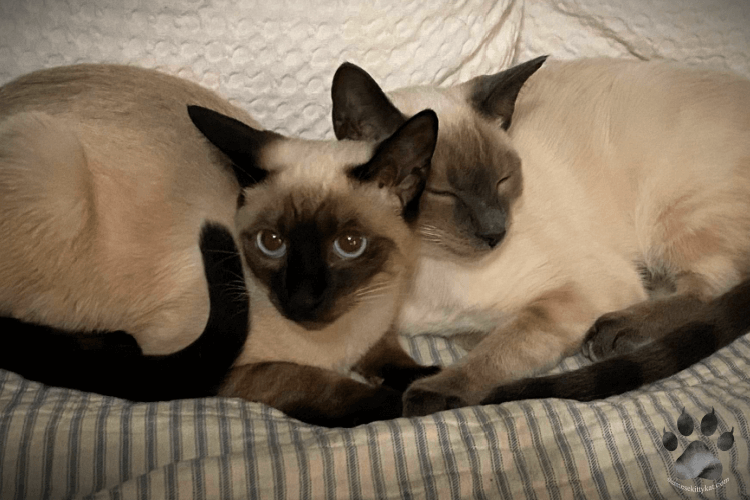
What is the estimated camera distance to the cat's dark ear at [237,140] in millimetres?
1216

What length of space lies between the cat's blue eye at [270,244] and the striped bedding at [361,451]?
303mm

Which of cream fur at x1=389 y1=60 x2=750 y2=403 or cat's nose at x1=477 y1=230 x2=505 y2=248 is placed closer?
cat's nose at x1=477 y1=230 x2=505 y2=248

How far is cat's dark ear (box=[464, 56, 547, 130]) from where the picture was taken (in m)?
1.44

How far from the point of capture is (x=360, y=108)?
1.37 meters

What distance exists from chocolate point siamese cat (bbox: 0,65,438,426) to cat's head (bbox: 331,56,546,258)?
0.06 meters

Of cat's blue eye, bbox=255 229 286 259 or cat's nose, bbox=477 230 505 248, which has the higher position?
cat's blue eye, bbox=255 229 286 259

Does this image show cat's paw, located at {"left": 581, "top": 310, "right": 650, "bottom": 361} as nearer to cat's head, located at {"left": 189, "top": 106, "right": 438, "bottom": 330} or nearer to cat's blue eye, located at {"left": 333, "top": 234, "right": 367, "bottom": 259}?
cat's head, located at {"left": 189, "top": 106, "right": 438, "bottom": 330}

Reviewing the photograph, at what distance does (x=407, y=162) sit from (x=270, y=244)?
31cm

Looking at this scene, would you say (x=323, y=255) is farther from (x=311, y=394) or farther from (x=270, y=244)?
(x=311, y=394)

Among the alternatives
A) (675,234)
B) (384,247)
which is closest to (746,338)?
(675,234)

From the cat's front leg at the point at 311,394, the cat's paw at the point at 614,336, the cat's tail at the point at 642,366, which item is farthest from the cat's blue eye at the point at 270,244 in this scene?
the cat's paw at the point at 614,336

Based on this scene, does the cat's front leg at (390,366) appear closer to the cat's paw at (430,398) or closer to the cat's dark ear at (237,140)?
the cat's paw at (430,398)

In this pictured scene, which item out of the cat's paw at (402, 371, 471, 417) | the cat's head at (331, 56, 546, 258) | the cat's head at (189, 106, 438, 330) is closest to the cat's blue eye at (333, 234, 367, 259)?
Answer: the cat's head at (189, 106, 438, 330)

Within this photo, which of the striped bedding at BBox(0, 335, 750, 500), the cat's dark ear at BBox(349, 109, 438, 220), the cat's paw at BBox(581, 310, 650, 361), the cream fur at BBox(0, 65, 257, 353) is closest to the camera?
the striped bedding at BBox(0, 335, 750, 500)
